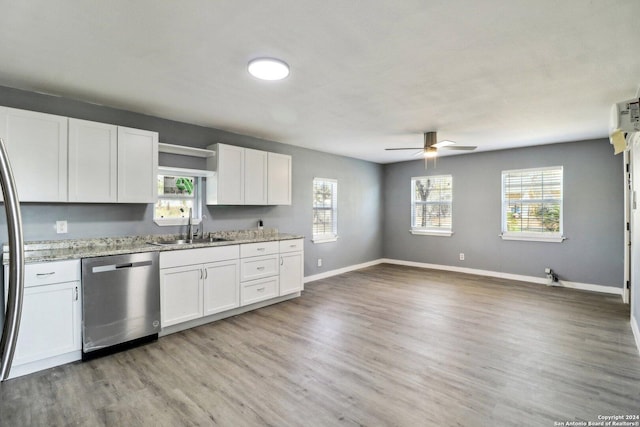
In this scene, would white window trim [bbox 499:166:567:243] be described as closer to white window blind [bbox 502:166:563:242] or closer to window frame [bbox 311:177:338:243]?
white window blind [bbox 502:166:563:242]

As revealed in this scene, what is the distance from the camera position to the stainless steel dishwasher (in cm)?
283

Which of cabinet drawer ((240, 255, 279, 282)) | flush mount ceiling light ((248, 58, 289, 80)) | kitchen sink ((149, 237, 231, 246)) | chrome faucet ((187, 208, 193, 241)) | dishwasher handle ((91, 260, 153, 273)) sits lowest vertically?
cabinet drawer ((240, 255, 279, 282))

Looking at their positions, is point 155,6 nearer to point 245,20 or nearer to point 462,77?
point 245,20

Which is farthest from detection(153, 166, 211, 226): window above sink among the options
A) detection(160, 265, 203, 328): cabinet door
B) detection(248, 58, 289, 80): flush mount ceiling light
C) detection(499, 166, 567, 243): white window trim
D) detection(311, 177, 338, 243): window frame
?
detection(499, 166, 567, 243): white window trim

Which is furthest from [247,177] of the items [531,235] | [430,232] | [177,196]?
[531,235]

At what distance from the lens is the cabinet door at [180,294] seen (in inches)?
131

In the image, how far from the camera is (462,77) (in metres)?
2.73

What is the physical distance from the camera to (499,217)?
602cm

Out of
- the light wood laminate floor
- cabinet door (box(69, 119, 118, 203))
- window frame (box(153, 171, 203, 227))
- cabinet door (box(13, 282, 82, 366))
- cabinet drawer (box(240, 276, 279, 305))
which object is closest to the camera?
the light wood laminate floor

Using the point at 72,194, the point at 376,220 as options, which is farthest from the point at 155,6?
the point at 376,220

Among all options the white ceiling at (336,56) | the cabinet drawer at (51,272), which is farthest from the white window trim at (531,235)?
the cabinet drawer at (51,272)

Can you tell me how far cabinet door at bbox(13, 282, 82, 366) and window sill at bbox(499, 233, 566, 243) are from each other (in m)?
6.32

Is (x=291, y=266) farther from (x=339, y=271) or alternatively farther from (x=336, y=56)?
(x=336, y=56)

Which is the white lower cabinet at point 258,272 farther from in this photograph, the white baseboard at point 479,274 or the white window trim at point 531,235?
the white window trim at point 531,235
